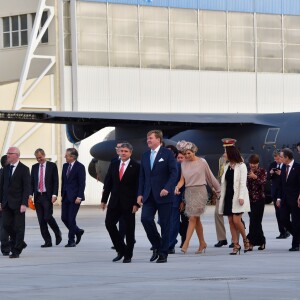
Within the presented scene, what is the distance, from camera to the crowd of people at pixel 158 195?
17.0 meters

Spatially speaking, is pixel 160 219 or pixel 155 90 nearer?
pixel 160 219

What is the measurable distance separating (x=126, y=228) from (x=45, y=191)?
496 centimetres

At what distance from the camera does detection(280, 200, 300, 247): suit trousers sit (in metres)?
19.3

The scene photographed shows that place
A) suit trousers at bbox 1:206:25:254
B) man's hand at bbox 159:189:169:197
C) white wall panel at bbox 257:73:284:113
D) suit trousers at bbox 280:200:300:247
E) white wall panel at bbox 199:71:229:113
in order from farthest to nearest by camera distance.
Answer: white wall panel at bbox 257:73:284:113 → white wall panel at bbox 199:71:229:113 → suit trousers at bbox 280:200:300:247 → suit trousers at bbox 1:206:25:254 → man's hand at bbox 159:189:169:197

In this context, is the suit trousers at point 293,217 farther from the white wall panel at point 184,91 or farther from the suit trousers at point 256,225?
the white wall panel at point 184,91

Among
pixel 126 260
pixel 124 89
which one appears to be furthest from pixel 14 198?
pixel 124 89

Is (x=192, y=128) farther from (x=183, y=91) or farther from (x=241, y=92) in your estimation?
(x=241, y=92)

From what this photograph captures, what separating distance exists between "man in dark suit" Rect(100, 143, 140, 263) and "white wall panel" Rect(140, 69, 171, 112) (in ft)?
111

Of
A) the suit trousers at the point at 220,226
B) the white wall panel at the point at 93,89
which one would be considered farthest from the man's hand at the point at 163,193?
the white wall panel at the point at 93,89

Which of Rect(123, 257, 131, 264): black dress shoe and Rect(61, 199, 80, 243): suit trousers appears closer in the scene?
Rect(123, 257, 131, 264): black dress shoe

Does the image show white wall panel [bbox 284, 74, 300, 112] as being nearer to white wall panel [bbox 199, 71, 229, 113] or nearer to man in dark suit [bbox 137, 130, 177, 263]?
white wall panel [bbox 199, 71, 229, 113]

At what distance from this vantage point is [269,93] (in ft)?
177

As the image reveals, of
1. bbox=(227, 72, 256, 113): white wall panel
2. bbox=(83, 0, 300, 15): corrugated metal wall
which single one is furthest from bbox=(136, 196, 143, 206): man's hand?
bbox=(227, 72, 256, 113): white wall panel

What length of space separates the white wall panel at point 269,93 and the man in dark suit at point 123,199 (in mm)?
36913
